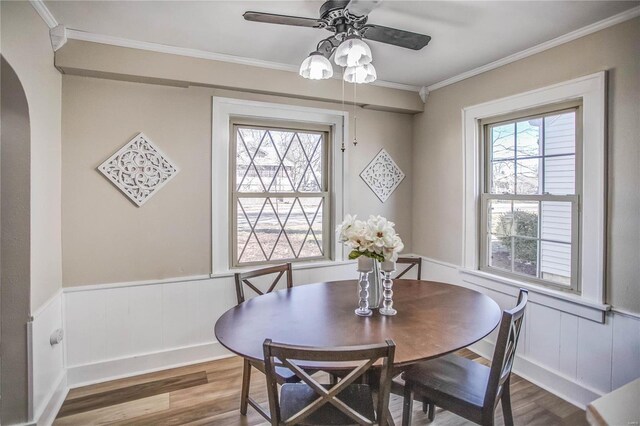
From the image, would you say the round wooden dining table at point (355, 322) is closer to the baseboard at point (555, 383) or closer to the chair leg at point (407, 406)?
the chair leg at point (407, 406)

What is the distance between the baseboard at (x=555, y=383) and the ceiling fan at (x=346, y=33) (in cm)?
236

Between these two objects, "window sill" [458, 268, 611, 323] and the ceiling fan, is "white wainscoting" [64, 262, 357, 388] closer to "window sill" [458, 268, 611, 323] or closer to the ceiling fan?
the ceiling fan

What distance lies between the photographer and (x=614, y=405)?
92cm

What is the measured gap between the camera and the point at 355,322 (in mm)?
1731

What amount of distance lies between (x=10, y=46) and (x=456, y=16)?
2.35 m

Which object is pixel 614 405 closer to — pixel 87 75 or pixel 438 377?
pixel 438 377

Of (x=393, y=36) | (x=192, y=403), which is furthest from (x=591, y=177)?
(x=192, y=403)

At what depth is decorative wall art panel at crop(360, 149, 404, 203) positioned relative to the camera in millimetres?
3488

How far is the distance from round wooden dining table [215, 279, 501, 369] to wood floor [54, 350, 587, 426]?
2.37 feet

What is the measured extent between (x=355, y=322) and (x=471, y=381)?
637 millimetres

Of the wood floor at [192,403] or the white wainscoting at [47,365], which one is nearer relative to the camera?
the white wainscoting at [47,365]

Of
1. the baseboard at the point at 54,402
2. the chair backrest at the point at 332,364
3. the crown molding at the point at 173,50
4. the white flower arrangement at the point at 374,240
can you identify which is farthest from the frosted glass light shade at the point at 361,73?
the baseboard at the point at 54,402

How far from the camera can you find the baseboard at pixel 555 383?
2225 millimetres

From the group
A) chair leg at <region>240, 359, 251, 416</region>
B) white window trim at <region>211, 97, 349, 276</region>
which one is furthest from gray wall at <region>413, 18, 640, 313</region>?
chair leg at <region>240, 359, 251, 416</region>
